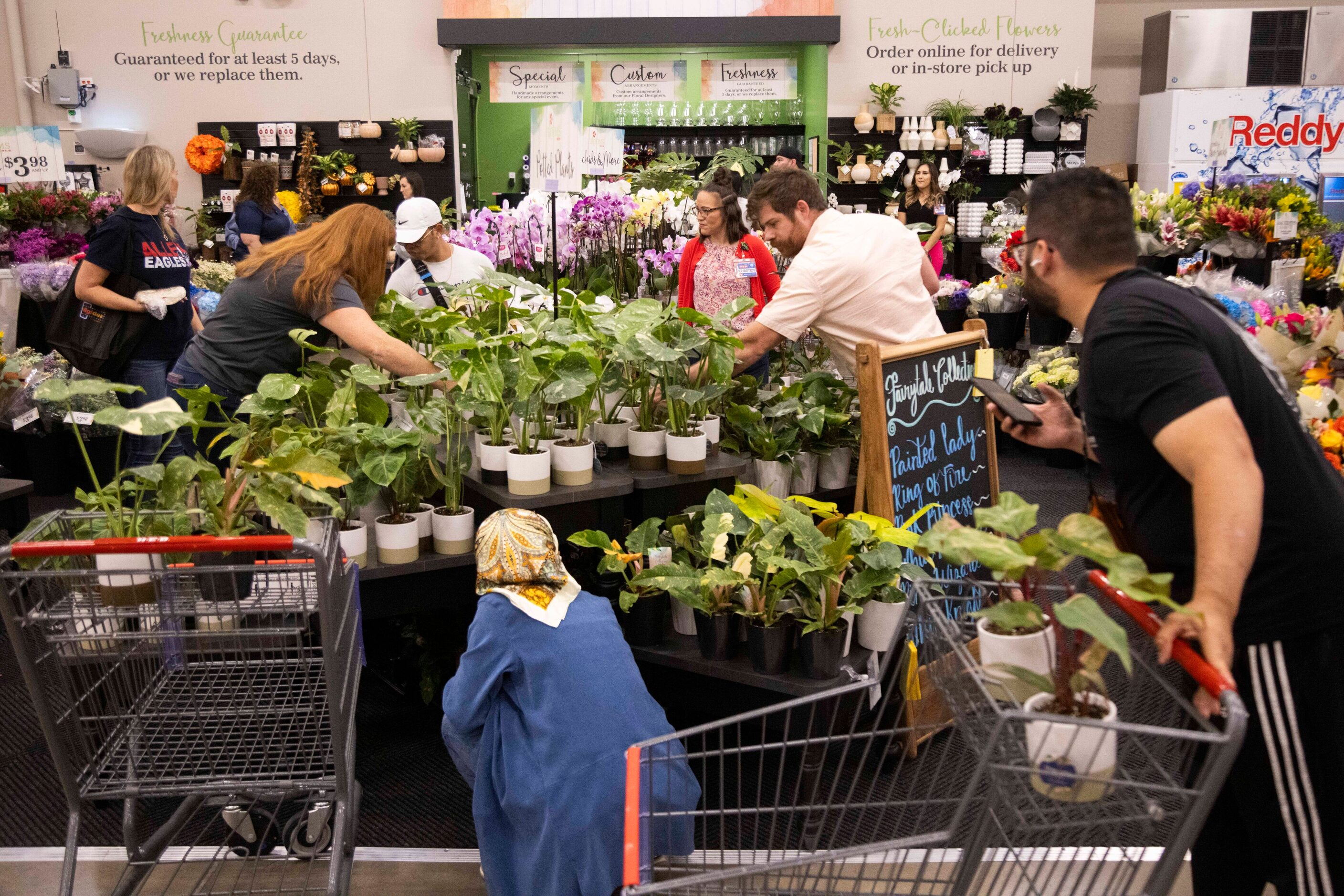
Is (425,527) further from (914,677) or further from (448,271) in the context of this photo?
(448,271)

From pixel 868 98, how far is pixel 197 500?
8.27m

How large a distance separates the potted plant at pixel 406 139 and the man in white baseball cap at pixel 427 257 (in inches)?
197

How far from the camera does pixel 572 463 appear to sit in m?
2.64

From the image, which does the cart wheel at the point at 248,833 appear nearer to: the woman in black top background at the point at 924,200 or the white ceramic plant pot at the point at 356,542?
the white ceramic plant pot at the point at 356,542

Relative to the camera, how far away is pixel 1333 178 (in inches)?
233

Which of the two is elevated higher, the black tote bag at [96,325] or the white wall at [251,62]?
the white wall at [251,62]

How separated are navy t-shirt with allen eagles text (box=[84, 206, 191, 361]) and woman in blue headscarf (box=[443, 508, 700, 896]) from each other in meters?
2.86

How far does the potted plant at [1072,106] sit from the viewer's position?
920cm

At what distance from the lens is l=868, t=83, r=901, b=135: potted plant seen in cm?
926

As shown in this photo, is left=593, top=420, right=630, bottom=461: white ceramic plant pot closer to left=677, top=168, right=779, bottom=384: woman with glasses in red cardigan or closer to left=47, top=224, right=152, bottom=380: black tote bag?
left=677, top=168, right=779, bottom=384: woman with glasses in red cardigan

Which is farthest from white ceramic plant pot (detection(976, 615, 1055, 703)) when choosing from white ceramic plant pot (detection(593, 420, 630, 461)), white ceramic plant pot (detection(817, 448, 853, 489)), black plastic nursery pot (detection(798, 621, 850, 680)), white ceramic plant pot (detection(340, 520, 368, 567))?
white ceramic plant pot (detection(817, 448, 853, 489))

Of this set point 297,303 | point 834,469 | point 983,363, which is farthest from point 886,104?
point 297,303

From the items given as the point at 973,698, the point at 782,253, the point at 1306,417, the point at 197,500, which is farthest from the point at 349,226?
the point at 1306,417

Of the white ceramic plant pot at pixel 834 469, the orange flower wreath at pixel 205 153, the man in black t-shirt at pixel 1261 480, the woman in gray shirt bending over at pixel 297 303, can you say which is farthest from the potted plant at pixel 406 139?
the man in black t-shirt at pixel 1261 480
